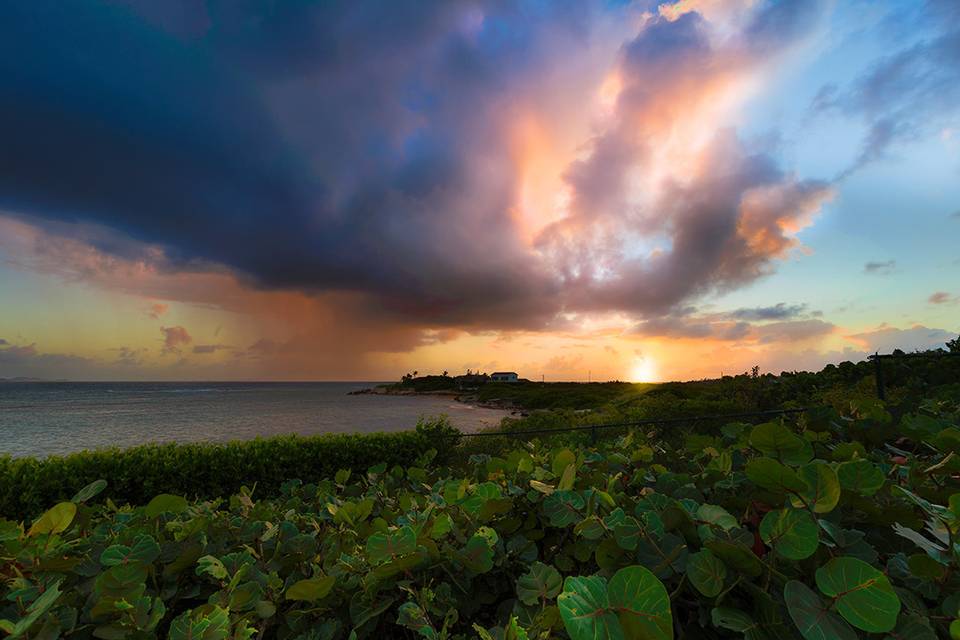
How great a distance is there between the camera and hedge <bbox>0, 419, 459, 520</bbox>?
8.23 m

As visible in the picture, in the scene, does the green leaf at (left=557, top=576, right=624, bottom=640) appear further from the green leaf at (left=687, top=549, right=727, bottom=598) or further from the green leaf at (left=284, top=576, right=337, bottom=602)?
the green leaf at (left=284, top=576, right=337, bottom=602)

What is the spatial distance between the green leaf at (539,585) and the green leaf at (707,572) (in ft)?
0.93

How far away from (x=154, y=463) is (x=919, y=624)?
1156cm

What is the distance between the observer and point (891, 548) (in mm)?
1012

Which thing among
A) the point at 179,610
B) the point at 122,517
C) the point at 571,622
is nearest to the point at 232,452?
the point at 122,517

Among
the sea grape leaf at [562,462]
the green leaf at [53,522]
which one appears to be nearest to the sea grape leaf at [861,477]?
the sea grape leaf at [562,462]

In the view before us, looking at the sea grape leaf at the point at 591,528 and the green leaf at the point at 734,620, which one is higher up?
the sea grape leaf at the point at 591,528

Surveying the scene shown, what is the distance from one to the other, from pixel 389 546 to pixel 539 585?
35 cm

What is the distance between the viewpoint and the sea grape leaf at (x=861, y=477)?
929mm

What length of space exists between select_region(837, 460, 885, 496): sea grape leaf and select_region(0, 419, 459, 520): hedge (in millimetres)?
8716

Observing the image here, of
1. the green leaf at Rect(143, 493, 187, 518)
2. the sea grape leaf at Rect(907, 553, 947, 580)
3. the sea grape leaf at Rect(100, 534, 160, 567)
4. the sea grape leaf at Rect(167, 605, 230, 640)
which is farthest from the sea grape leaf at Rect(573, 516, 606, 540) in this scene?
the green leaf at Rect(143, 493, 187, 518)

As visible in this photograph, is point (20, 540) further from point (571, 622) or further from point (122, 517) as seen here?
point (571, 622)

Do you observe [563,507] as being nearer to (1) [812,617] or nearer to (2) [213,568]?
(1) [812,617]

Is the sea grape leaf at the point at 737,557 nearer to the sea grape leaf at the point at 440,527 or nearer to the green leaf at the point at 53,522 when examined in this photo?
the sea grape leaf at the point at 440,527
